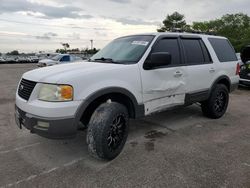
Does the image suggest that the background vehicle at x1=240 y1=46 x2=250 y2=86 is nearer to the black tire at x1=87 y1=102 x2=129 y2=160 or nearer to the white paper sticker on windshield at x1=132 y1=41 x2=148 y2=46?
the white paper sticker on windshield at x1=132 y1=41 x2=148 y2=46

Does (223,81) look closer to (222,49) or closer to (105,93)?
(222,49)

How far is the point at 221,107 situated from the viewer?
561 cm

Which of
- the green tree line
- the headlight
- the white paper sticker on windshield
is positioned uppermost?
the green tree line

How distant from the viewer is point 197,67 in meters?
4.75

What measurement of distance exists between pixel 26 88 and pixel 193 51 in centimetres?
324

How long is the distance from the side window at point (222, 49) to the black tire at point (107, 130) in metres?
2.97

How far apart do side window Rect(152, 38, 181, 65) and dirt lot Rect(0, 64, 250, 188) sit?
1398 mm

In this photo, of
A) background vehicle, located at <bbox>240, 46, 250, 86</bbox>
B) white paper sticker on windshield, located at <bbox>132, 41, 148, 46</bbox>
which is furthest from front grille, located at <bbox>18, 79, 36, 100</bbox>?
background vehicle, located at <bbox>240, 46, 250, 86</bbox>

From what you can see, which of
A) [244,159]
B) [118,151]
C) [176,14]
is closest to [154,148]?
[118,151]

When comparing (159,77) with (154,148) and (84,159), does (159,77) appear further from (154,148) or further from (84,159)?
(84,159)

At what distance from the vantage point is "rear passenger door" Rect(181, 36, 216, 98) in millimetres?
4641

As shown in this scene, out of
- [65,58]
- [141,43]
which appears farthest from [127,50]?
[65,58]

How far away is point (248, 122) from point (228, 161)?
2.34m

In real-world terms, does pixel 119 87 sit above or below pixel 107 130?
above
